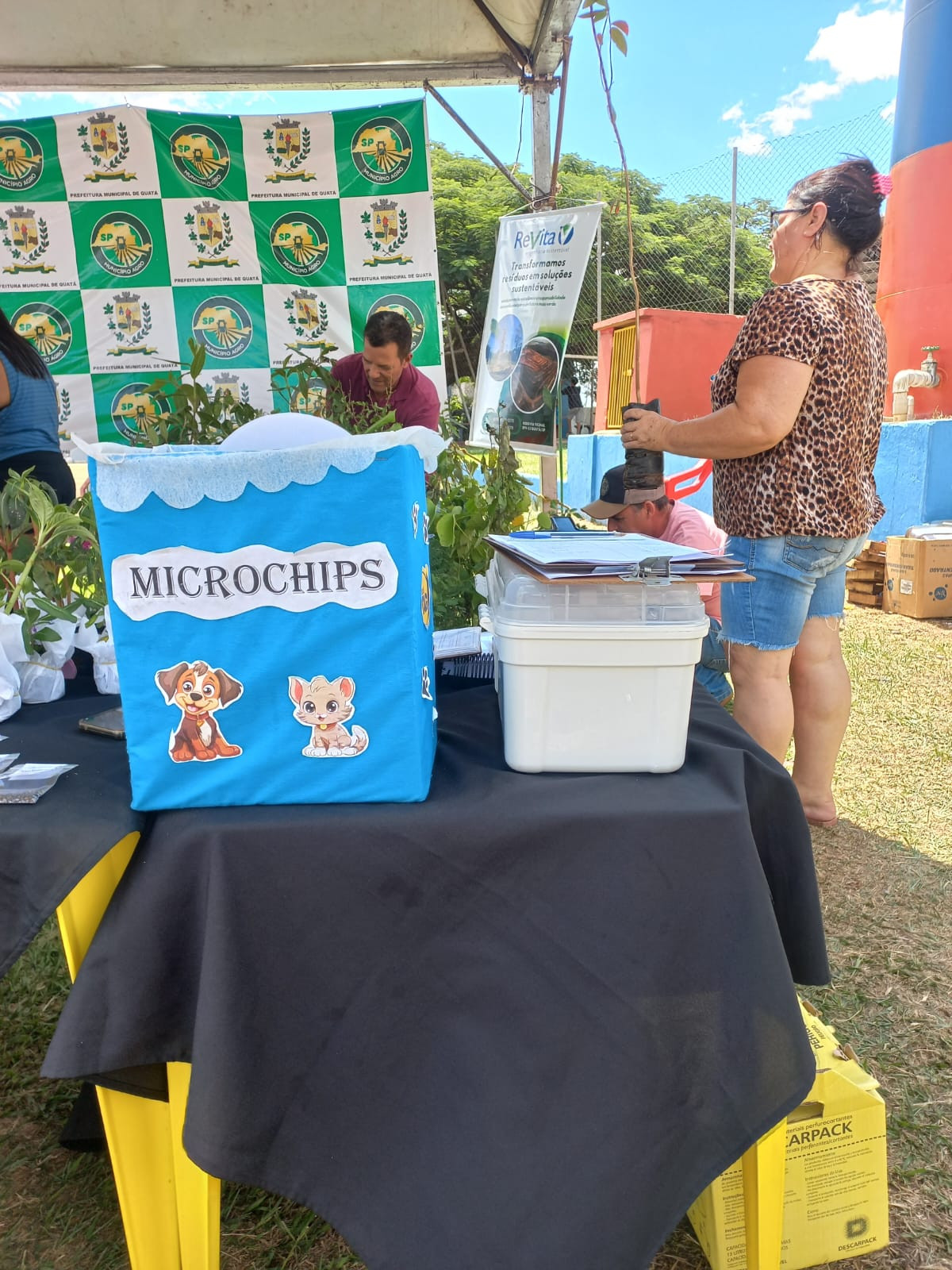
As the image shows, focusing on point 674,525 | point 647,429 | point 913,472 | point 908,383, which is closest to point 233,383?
point 674,525

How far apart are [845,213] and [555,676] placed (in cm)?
152

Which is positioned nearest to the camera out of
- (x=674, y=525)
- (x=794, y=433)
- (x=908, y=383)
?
(x=794, y=433)

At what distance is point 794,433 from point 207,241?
3.07 m

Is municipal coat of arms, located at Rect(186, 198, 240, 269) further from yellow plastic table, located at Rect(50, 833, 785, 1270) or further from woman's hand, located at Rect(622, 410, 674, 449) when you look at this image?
yellow plastic table, located at Rect(50, 833, 785, 1270)

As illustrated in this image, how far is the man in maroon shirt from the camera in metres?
3.04

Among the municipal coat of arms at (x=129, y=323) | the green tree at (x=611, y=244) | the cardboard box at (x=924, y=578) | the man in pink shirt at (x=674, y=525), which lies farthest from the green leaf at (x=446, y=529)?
the green tree at (x=611, y=244)

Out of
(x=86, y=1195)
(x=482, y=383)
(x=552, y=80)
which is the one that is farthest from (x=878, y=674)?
(x=86, y=1195)

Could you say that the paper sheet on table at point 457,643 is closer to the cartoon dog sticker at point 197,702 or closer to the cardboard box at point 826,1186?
the cartoon dog sticker at point 197,702

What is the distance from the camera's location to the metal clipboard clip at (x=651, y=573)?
0.85m

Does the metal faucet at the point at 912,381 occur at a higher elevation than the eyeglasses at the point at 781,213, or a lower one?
lower

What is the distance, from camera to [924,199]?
6926 millimetres

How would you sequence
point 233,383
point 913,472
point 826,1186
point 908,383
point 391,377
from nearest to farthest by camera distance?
point 826,1186
point 391,377
point 233,383
point 913,472
point 908,383

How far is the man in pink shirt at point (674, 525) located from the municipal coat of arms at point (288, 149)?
240 cm

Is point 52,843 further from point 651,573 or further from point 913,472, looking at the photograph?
point 913,472
